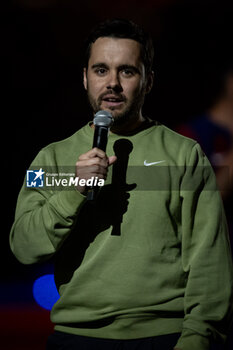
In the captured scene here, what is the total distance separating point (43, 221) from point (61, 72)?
1238 millimetres

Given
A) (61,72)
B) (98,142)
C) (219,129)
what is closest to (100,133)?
(98,142)

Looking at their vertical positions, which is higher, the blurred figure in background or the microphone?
the blurred figure in background

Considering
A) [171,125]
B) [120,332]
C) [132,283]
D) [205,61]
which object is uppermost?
[205,61]

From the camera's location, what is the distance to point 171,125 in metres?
2.30

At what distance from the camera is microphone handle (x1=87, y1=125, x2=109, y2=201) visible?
1146 mm

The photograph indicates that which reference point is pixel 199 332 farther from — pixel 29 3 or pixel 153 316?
pixel 29 3

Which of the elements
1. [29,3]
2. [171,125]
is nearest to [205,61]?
[171,125]

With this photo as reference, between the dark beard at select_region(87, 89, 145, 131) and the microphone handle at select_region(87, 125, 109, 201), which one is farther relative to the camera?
the dark beard at select_region(87, 89, 145, 131)

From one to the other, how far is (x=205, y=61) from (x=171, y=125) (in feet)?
1.26

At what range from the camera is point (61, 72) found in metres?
2.29

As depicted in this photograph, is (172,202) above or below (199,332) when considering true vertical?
above

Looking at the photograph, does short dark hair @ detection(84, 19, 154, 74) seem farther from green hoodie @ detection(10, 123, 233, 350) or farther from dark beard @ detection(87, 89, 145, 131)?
green hoodie @ detection(10, 123, 233, 350)

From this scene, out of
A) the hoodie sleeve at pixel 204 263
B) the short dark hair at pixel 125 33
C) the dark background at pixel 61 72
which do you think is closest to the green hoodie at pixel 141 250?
the hoodie sleeve at pixel 204 263

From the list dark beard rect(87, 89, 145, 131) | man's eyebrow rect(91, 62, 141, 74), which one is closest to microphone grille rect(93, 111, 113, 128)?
dark beard rect(87, 89, 145, 131)
